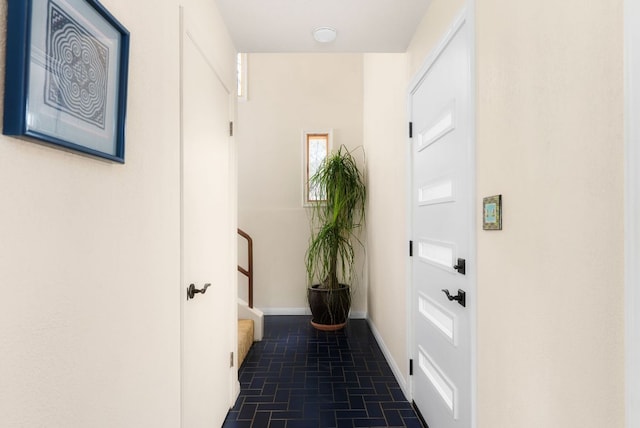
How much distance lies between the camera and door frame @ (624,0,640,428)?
719 mm

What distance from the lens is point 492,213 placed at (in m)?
1.32

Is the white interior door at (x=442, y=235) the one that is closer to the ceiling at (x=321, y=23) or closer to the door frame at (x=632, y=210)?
the ceiling at (x=321, y=23)

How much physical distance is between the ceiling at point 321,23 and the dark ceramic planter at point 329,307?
2403 mm

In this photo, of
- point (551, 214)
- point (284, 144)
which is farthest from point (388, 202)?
point (551, 214)

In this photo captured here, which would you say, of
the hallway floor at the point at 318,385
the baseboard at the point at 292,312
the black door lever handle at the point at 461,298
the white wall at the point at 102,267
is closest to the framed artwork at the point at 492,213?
the black door lever handle at the point at 461,298

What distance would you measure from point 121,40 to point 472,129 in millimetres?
1274

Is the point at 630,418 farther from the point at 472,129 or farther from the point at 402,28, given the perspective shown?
the point at 402,28

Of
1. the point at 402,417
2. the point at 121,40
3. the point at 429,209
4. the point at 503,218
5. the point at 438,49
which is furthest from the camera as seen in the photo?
the point at 402,417

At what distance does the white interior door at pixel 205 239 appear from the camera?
1587mm

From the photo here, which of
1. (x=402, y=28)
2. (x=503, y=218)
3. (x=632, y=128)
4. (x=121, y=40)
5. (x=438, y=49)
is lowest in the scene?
(x=503, y=218)

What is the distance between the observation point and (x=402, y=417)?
7.39ft

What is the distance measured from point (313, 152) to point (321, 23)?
2.32 m

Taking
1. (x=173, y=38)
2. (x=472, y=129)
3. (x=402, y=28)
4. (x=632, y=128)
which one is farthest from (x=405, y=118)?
(x=632, y=128)

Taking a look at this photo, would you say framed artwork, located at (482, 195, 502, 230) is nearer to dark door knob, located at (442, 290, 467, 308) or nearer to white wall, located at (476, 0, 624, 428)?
white wall, located at (476, 0, 624, 428)
